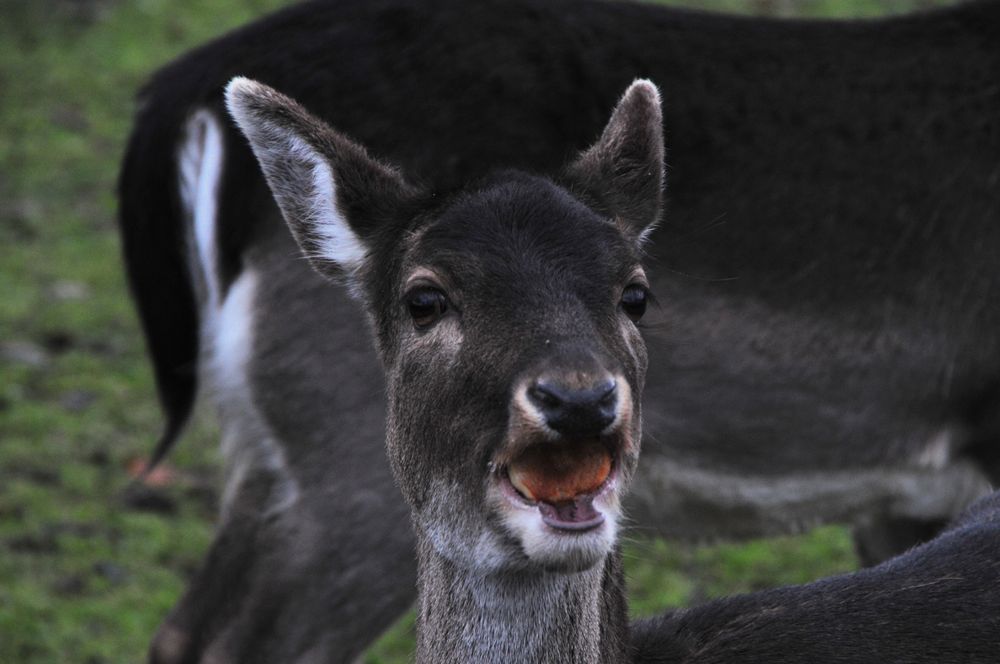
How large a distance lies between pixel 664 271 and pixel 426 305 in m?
1.74

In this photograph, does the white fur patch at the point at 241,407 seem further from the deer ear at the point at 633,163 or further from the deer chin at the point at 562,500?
the deer chin at the point at 562,500

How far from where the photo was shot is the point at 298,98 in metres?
4.57

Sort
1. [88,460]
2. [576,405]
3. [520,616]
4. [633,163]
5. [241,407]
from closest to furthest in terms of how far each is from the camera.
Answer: [576,405]
[520,616]
[633,163]
[241,407]
[88,460]

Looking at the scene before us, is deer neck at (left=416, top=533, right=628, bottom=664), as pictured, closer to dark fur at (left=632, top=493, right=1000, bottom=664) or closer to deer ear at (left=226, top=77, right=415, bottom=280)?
dark fur at (left=632, top=493, right=1000, bottom=664)

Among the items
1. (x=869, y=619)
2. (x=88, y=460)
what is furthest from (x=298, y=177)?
(x=88, y=460)

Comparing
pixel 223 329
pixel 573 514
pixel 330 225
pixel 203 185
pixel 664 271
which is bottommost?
pixel 223 329

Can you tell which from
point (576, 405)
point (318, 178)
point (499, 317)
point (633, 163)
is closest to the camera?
point (576, 405)

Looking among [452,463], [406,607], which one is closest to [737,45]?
[406,607]

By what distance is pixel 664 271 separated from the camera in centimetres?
471

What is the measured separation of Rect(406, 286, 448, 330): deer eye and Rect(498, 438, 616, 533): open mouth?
38cm

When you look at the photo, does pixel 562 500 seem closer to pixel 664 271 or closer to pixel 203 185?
pixel 664 271

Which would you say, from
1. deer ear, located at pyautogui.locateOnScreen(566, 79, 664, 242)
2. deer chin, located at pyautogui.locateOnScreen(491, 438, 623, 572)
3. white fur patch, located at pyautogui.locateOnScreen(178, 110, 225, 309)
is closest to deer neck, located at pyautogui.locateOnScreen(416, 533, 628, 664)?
deer chin, located at pyautogui.locateOnScreen(491, 438, 623, 572)

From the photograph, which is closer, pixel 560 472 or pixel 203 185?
pixel 560 472

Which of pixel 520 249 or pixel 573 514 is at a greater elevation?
pixel 520 249
